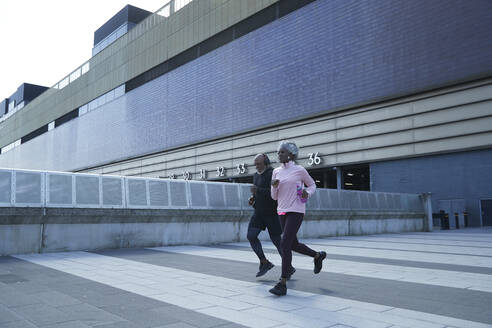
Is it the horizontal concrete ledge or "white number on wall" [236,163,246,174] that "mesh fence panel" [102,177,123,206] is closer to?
the horizontal concrete ledge

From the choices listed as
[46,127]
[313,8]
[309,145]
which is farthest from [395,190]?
[46,127]

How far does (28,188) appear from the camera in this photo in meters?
8.51

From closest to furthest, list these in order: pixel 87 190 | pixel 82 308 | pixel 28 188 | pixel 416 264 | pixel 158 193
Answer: pixel 82 308 → pixel 416 264 → pixel 28 188 → pixel 87 190 → pixel 158 193

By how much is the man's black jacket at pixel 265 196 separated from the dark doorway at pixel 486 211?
23510 millimetres

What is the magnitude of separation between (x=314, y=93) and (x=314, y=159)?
5.22 m

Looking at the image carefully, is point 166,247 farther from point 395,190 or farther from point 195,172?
→ point 195,172

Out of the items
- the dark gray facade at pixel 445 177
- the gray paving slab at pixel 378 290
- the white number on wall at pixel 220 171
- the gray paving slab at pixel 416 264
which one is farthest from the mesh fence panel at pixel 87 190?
the white number on wall at pixel 220 171

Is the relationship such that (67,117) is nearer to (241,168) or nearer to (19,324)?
(241,168)

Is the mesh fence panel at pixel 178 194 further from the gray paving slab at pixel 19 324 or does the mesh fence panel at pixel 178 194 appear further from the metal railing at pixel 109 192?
the gray paving slab at pixel 19 324

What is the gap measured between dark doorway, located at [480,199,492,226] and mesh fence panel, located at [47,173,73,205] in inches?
948

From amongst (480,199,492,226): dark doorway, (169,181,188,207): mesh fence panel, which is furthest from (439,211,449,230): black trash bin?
(169,181,188,207): mesh fence panel

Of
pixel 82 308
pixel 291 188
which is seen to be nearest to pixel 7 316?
pixel 82 308

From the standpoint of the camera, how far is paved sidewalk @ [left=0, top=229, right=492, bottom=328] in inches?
134

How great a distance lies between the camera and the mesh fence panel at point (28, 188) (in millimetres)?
8328
